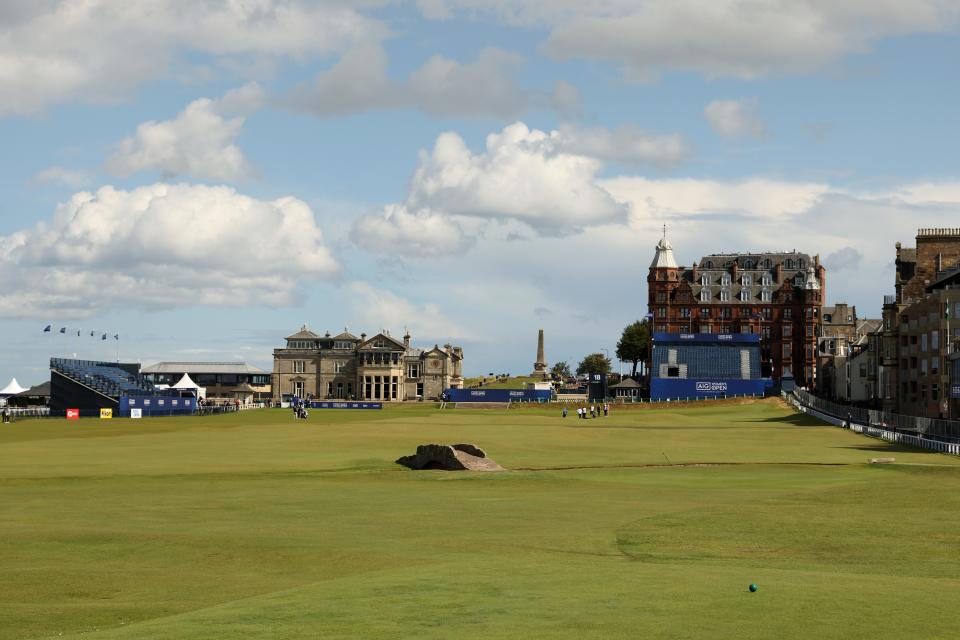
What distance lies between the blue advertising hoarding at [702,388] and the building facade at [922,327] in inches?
1517

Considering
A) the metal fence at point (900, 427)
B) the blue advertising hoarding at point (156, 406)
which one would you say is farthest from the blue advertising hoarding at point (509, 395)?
the metal fence at point (900, 427)

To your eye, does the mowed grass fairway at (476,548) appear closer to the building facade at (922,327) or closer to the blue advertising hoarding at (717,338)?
the building facade at (922,327)

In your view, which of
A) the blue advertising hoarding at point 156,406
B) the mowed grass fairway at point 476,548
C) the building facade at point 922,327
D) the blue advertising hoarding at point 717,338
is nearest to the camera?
the mowed grass fairway at point 476,548

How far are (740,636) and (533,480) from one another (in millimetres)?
35387

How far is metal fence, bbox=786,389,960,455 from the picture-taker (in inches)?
2972

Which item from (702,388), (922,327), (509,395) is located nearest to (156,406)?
(509,395)

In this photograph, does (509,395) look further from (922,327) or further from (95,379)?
(922,327)

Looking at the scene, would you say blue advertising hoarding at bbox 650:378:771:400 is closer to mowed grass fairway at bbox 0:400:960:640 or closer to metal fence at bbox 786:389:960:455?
metal fence at bbox 786:389:960:455

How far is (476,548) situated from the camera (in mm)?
28531

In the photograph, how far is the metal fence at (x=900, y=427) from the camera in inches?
2972

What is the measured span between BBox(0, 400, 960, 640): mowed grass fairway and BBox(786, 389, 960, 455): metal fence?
38.5ft

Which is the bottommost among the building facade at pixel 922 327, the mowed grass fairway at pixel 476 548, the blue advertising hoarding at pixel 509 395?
the mowed grass fairway at pixel 476 548

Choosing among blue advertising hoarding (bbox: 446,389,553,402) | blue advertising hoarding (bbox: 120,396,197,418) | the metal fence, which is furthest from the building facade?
blue advertising hoarding (bbox: 120,396,197,418)

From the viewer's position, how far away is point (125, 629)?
691 inches
